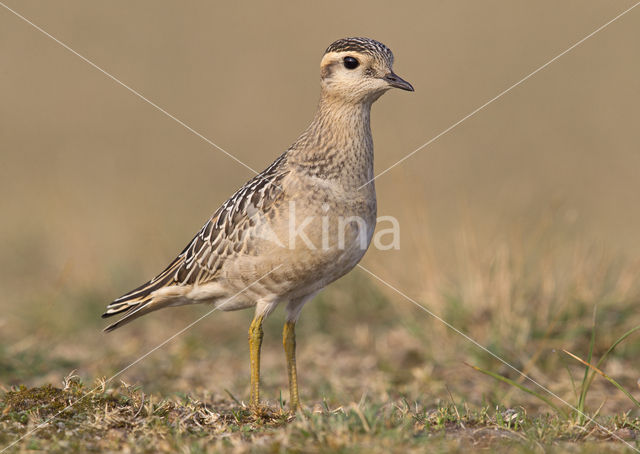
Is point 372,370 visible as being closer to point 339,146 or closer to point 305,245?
point 305,245

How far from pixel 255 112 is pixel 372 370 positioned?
725 inches

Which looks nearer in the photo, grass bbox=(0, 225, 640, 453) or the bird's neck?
grass bbox=(0, 225, 640, 453)

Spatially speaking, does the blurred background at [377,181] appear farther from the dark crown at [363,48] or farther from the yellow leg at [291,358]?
the dark crown at [363,48]

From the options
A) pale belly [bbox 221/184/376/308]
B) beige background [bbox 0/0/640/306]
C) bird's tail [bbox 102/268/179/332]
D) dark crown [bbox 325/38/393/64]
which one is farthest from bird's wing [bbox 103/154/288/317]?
beige background [bbox 0/0/640/306]

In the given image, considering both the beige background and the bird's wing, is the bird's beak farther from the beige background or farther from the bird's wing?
the beige background

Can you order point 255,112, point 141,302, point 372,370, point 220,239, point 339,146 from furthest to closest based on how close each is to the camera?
point 255,112
point 372,370
point 141,302
point 220,239
point 339,146

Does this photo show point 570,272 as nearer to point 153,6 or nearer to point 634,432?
point 634,432

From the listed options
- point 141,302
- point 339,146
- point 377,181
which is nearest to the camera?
point 339,146

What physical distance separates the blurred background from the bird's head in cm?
266

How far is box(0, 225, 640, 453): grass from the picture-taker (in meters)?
4.77

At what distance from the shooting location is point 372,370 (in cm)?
816

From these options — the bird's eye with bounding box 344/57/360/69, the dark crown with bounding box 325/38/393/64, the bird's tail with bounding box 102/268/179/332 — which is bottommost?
the bird's tail with bounding box 102/268/179/332

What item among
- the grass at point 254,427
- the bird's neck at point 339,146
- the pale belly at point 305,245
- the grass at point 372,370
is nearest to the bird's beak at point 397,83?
the bird's neck at point 339,146

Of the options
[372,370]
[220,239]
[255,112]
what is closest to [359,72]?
[220,239]
